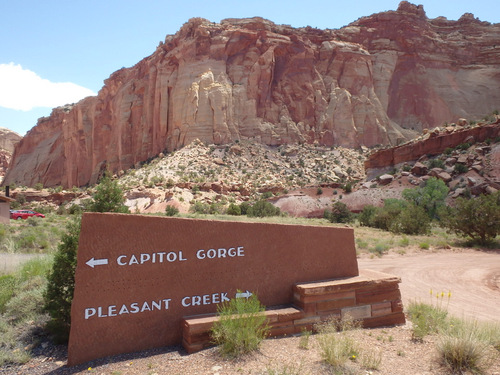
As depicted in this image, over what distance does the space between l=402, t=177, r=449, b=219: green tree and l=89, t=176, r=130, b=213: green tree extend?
30.9 m

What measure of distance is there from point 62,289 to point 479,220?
20641mm

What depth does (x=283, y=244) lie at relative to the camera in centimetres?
650

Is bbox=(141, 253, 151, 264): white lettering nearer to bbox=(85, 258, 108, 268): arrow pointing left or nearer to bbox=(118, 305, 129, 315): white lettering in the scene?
bbox=(85, 258, 108, 268): arrow pointing left

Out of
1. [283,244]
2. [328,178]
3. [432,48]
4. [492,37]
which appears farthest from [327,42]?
[283,244]

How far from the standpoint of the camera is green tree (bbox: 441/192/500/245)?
1933 centimetres

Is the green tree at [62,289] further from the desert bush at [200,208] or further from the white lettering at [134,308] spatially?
the desert bush at [200,208]

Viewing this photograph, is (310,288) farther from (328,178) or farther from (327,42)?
(327,42)

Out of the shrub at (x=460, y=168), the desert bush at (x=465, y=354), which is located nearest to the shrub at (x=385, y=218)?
the shrub at (x=460, y=168)

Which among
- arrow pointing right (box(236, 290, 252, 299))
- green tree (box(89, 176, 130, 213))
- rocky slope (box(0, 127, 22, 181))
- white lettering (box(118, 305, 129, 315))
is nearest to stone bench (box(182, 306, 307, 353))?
arrow pointing right (box(236, 290, 252, 299))

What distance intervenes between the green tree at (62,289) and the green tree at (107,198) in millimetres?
4459

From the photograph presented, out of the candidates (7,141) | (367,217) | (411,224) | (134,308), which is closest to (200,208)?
(367,217)

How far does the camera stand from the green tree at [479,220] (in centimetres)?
1933

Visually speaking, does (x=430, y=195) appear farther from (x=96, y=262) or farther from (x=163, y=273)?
(x=96, y=262)

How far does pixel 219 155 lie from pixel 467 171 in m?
32.5
